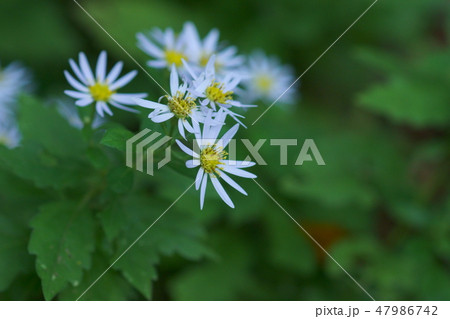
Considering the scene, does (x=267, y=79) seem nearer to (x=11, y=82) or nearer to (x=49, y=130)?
(x=11, y=82)

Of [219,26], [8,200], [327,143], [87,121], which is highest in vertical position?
[219,26]

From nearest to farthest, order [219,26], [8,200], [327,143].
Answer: [8,200]
[327,143]
[219,26]

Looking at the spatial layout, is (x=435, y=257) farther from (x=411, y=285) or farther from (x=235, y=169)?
(x=235, y=169)

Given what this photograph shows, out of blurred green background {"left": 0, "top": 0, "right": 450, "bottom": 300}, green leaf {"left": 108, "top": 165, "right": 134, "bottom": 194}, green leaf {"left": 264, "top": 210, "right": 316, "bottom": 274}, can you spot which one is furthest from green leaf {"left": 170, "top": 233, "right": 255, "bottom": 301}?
green leaf {"left": 108, "top": 165, "right": 134, "bottom": 194}

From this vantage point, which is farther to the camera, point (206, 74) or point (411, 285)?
point (411, 285)

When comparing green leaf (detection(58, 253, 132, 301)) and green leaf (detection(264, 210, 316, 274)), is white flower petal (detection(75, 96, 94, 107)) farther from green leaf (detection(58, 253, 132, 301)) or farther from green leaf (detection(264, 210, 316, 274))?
green leaf (detection(264, 210, 316, 274))

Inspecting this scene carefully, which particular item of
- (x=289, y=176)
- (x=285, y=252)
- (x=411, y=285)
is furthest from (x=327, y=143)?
(x=411, y=285)

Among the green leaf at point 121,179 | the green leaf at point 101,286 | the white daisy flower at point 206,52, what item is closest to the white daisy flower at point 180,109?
the green leaf at point 121,179

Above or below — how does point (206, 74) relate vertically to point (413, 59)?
below
